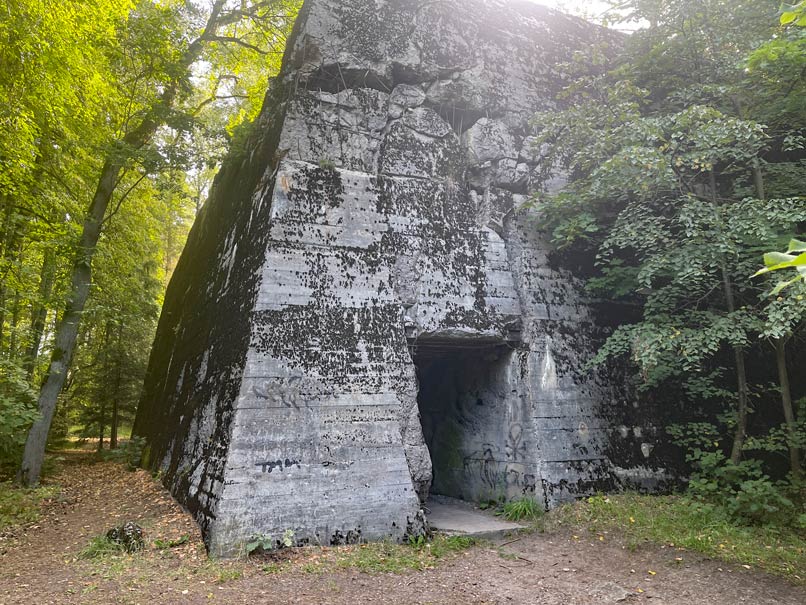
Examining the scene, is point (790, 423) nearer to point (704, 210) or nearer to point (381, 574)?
point (704, 210)

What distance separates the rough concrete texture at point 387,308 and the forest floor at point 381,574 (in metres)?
0.37

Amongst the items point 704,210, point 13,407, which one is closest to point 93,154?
point 13,407

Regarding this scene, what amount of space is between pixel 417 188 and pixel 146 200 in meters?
9.13

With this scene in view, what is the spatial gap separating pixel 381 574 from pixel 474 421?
3448 millimetres

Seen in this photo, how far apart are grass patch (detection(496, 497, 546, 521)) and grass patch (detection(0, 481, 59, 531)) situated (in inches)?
251

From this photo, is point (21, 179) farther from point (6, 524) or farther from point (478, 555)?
point (478, 555)

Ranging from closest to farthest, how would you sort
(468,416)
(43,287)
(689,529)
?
(689,529) → (468,416) → (43,287)

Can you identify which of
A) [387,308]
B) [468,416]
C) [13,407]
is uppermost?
[387,308]

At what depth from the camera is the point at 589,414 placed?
7391 millimetres

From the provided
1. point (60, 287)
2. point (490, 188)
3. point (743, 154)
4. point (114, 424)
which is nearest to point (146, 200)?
point (60, 287)

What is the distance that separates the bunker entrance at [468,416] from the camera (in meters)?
7.50

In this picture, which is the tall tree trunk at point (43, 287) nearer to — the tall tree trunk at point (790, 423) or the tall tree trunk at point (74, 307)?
the tall tree trunk at point (74, 307)

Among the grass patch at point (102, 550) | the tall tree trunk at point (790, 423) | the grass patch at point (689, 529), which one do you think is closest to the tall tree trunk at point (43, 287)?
the grass patch at point (102, 550)

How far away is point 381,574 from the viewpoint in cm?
497
